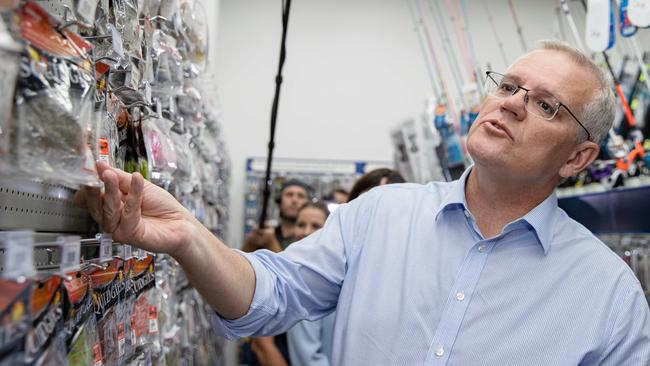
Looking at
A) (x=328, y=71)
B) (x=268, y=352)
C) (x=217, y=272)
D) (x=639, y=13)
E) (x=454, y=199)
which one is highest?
(x=328, y=71)

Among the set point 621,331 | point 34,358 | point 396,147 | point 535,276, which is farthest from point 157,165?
point 396,147

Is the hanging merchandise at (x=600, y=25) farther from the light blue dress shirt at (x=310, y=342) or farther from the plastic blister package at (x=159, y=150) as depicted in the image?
the plastic blister package at (x=159, y=150)

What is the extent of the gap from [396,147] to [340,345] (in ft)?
7.39

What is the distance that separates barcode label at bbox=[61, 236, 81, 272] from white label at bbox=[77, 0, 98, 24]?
32 centimetres

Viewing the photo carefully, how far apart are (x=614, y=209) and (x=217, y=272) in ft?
6.52

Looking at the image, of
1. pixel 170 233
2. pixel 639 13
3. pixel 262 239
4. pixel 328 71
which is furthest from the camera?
pixel 328 71

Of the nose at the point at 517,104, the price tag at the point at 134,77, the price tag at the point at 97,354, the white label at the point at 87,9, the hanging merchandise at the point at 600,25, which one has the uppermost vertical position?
the hanging merchandise at the point at 600,25

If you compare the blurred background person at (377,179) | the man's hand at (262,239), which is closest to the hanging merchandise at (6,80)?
the man's hand at (262,239)

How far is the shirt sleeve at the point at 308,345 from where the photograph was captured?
6.37 feet

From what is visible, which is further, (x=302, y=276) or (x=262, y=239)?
(x=262, y=239)

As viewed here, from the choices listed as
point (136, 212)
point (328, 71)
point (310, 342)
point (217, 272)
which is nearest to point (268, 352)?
point (310, 342)

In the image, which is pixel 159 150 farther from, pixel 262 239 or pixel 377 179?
pixel 377 179

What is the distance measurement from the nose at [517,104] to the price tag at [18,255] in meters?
1.10

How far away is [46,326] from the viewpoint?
0.60 meters
